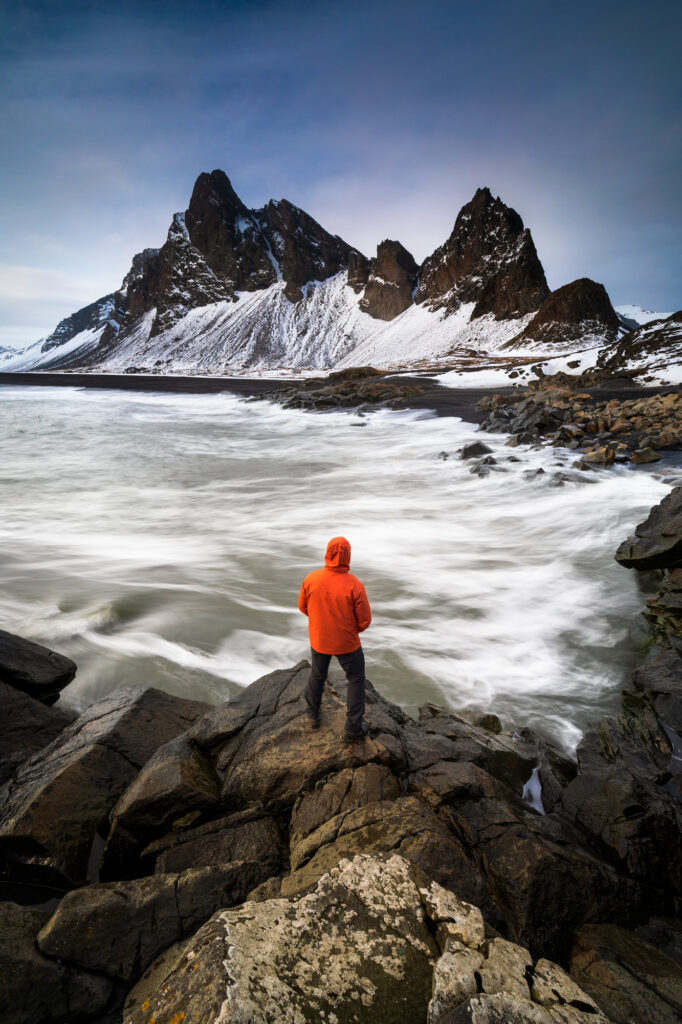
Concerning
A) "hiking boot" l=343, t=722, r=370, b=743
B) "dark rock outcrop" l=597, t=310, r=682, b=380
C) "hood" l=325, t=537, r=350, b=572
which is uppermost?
"dark rock outcrop" l=597, t=310, r=682, b=380

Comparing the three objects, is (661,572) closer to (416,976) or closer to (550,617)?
(550,617)

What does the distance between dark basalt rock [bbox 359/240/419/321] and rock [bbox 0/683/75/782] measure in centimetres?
12312

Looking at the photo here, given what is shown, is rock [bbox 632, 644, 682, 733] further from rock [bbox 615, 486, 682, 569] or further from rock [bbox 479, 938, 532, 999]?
rock [bbox 479, 938, 532, 999]

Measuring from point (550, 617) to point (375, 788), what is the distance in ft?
15.9

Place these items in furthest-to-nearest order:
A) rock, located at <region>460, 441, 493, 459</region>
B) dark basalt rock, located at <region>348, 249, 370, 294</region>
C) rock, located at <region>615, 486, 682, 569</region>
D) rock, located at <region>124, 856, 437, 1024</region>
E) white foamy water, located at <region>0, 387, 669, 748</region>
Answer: dark basalt rock, located at <region>348, 249, 370, 294</region> < rock, located at <region>460, 441, 493, 459</region> < rock, located at <region>615, 486, 682, 569</region> < white foamy water, located at <region>0, 387, 669, 748</region> < rock, located at <region>124, 856, 437, 1024</region>

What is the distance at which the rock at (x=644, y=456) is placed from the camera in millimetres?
12609

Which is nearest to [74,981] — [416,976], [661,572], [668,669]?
[416,976]

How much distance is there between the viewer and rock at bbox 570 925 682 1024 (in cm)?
201

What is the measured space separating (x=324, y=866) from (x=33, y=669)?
357cm

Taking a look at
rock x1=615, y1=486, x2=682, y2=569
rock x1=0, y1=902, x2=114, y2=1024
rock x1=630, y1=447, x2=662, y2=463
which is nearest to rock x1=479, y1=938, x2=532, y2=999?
rock x1=0, y1=902, x2=114, y2=1024

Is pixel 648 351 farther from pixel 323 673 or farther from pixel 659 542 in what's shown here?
pixel 323 673

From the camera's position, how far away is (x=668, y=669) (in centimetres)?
479

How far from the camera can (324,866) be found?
237 centimetres

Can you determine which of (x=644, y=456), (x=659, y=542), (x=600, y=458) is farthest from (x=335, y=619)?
(x=644, y=456)
